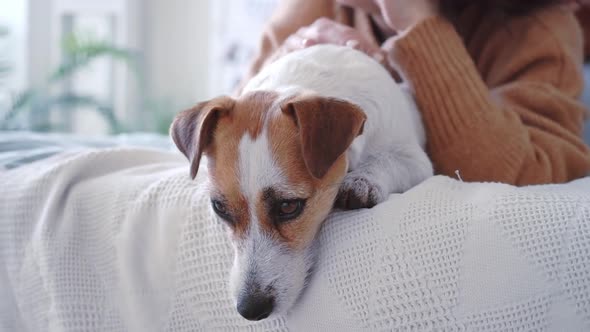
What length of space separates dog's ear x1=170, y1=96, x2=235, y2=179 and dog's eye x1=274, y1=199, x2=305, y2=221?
Answer: 17cm

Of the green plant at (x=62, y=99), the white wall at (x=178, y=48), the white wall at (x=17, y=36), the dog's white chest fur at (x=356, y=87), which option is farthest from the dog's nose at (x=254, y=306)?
the white wall at (x=178, y=48)

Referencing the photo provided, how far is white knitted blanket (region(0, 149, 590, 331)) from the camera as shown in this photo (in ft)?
2.56

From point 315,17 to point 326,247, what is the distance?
98 cm

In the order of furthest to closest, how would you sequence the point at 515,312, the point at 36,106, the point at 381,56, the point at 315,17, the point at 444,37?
the point at 36,106 < the point at 315,17 < the point at 381,56 < the point at 444,37 < the point at 515,312

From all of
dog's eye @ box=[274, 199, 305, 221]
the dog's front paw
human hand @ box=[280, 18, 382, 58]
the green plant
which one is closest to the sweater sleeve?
human hand @ box=[280, 18, 382, 58]

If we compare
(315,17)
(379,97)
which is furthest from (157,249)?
(315,17)

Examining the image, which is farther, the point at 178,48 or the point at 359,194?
the point at 178,48

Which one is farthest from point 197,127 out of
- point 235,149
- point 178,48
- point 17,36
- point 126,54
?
point 178,48

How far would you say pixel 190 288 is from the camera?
916mm

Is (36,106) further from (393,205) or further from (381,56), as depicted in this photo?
(393,205)

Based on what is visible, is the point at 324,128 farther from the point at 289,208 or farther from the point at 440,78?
the point at 440,78

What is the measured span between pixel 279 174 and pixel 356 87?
0.32 m

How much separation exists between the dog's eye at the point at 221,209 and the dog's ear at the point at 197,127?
7 centimetres

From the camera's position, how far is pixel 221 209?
981 mm
